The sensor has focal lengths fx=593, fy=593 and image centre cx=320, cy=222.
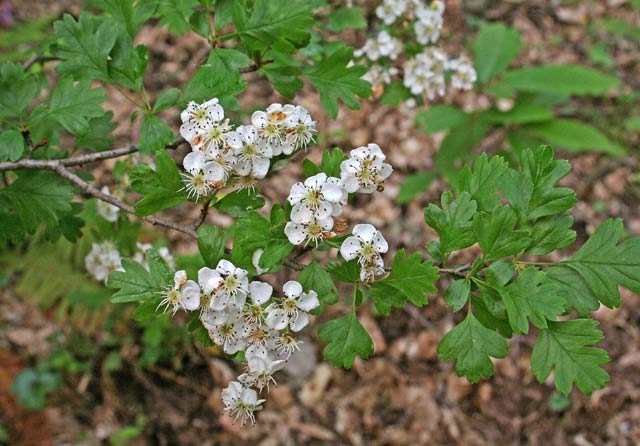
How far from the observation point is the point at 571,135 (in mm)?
3311

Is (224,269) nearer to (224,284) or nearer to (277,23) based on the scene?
(224,284)

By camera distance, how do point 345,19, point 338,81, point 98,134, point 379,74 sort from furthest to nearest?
point 379,74, point 345,19, point 98,134, point 338,81

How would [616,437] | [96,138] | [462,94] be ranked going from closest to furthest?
[96,138] → [616,437] → [462,94]

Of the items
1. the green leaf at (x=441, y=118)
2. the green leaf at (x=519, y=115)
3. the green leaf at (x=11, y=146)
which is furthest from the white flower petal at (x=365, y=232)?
the green leaf at (x=519, y=115)

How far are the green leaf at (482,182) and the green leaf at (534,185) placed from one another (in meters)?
0.03

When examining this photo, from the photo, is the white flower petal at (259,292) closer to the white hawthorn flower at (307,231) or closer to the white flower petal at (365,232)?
the white hawthorn flower at (307,231)

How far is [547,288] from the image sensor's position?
1201mm

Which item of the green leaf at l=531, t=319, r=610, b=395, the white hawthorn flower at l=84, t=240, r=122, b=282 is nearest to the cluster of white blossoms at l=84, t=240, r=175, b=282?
the white hawthorn flower at l=84, t=240, r=122, b=282

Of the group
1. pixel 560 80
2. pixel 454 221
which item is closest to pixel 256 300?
pixel 454 221

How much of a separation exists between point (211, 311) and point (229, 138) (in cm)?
37

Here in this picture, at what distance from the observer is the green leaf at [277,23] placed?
1.43m

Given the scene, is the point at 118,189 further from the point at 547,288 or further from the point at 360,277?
the point at 547,288

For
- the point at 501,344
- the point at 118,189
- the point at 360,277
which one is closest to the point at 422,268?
the point at 360,277

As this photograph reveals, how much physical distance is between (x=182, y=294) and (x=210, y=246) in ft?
0.43
